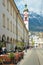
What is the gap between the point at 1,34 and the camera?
121ft

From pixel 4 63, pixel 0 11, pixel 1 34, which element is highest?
pixel 0 11

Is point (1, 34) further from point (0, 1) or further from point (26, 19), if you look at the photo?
point (26, 19)

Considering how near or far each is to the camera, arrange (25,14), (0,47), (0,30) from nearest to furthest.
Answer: (0,47)
(0,30)
(25,14)

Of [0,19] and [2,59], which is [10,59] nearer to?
[2,59]

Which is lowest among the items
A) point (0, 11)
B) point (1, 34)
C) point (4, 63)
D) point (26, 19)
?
point (4, 63)

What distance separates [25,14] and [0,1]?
406 feet

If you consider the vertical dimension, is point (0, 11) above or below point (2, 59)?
above

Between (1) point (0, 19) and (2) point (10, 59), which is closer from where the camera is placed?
(2) point (10, 59)

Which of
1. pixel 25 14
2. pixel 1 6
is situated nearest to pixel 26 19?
pixel 25 14

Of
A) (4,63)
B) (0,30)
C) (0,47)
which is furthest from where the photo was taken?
(0,30)

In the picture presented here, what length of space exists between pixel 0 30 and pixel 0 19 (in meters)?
1.39

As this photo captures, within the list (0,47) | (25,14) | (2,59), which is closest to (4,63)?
(2,59)

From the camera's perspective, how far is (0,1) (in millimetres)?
36500

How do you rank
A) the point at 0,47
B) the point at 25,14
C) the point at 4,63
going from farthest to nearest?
1. the point at 25,14
2. the point at 0,47
3. the point at 4,63
